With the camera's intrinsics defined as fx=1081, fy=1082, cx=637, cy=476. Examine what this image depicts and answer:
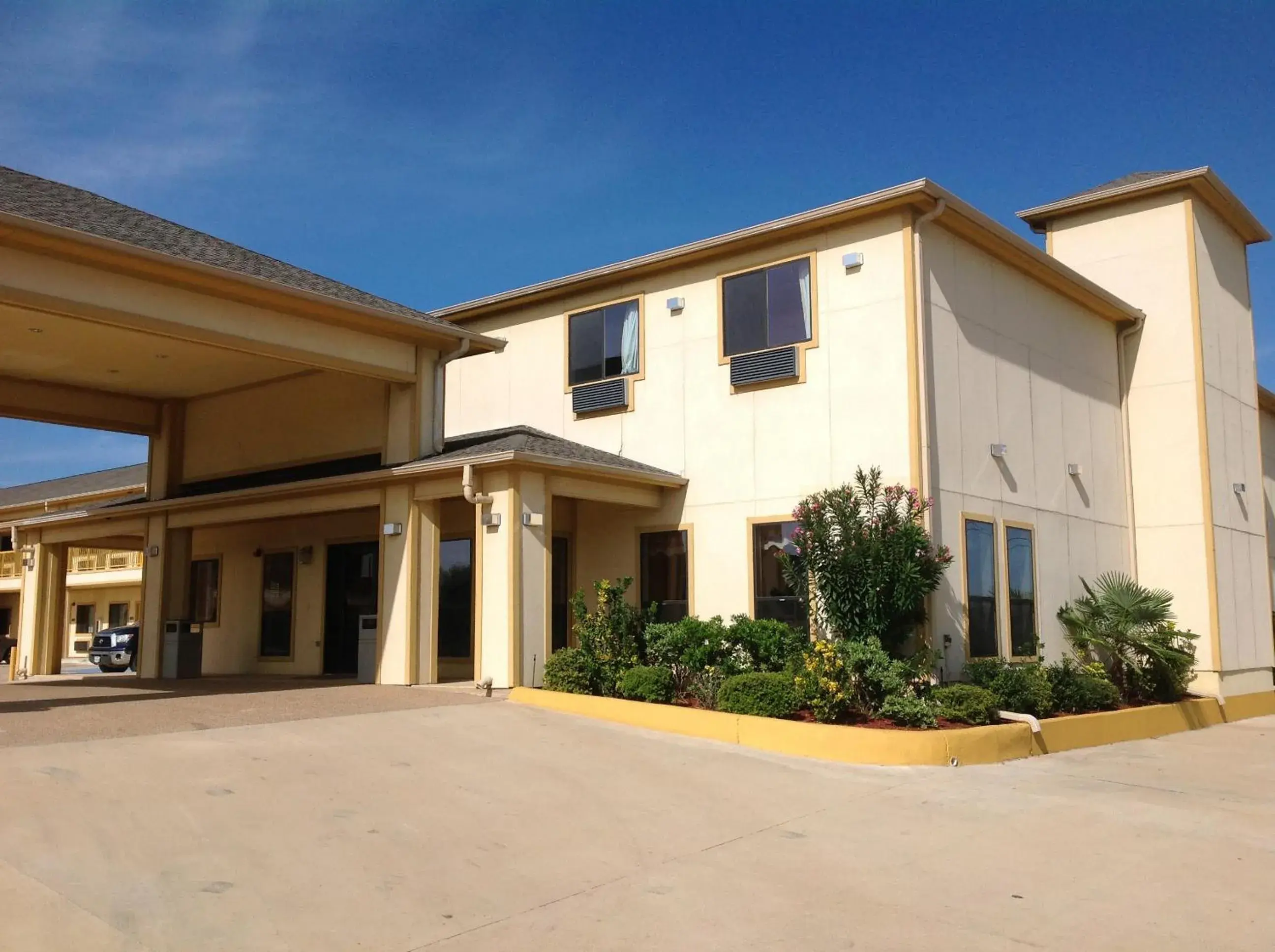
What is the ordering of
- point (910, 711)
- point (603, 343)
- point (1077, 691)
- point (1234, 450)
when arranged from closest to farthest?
point (910, 711) → point (1077, 691) → point (603, 343) → point (1234, 450)

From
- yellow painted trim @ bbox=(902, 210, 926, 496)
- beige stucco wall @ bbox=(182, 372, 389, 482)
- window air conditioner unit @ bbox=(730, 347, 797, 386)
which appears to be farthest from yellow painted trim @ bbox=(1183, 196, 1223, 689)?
beige stucco wall @ bbox=(182, 372, 389, 482)

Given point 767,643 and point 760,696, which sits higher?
point 767,643

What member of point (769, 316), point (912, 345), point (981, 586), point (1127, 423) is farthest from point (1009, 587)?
point (1127, 423)

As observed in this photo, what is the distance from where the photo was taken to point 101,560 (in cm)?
4138

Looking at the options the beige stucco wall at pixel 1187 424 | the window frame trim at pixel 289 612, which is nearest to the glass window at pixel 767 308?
the beige stucco wall at pixel 1187 424

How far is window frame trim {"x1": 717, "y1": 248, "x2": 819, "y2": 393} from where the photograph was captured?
613 inches

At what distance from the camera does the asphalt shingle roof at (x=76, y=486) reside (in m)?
33.3

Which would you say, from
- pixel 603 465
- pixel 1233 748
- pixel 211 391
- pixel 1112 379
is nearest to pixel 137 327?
pixel 603 465

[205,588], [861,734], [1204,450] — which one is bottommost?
[861,734]

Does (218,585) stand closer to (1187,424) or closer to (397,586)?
(397,586)

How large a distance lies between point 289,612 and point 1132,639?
1462 cm

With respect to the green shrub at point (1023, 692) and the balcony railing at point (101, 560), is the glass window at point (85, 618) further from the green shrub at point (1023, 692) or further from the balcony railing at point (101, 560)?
the green shrub at point (1023, 692)

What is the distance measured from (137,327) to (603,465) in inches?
248

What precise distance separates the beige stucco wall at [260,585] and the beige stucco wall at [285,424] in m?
1.30
